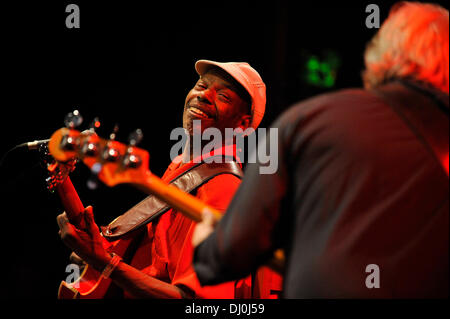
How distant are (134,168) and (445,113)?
0.89m

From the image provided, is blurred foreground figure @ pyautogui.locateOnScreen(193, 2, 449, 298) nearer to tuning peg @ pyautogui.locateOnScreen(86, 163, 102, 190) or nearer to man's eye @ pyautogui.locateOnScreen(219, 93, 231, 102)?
tuning peg @ pyautogui.locateOnScreen(86, 163, 102, 190)

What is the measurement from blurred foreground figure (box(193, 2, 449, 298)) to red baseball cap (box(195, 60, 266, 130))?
1297 millimetres

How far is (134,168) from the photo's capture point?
1619 mm

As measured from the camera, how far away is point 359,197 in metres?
1.20

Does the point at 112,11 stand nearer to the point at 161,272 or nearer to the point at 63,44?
the point at 63,44

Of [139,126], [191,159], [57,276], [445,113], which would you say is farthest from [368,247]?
[57,276]

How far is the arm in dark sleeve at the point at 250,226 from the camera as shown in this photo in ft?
4.21

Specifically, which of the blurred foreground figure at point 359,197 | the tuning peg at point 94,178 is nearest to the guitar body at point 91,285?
the tuning peg at point 94,178

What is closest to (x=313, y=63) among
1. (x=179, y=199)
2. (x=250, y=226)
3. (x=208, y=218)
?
(x=179, y=199)

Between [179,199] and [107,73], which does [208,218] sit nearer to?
[179,199]

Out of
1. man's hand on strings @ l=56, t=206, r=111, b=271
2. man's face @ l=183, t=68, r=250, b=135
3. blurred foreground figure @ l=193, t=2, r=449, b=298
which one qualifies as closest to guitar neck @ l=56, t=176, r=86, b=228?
man's hand on strings @ l=56, t=206, r=111, b=271

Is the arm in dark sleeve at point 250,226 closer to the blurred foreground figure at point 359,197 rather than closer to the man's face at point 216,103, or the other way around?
the blurred foreground figure at point 359,197

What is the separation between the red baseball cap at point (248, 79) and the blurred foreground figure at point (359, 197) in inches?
51.1
